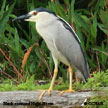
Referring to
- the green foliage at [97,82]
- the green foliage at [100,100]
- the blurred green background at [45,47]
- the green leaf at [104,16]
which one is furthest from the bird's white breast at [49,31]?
the green leaf at [104,16]

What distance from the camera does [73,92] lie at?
5039 mm

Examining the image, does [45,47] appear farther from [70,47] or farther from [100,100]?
[100,100]

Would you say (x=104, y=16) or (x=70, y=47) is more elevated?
(x=104, y=16)

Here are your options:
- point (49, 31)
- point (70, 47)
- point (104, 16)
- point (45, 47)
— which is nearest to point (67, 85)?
point (70, 47)

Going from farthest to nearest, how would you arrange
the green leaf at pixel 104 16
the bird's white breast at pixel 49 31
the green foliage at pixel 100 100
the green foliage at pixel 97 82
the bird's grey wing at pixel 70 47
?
the green leaf at pixel 104 16, the bird's grey wing at pixel 70 47, the bird's white breast at pixel 49 31, the green foliage at pixel 97 82, the green foliage at pixel 100 100

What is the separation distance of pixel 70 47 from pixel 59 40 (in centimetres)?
22

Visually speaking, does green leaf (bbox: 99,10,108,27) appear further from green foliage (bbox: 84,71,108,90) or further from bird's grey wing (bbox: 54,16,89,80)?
green foliage (bbox: 84,71,108,90)

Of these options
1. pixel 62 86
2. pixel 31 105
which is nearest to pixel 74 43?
pixel 62 86

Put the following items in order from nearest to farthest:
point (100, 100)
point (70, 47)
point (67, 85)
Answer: point (100, 100) → point (70, 47) → point (67, 85)

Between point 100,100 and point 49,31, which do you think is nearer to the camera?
point 100,100

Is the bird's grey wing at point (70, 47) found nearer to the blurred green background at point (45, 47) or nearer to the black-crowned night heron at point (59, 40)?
the black-crowned night heron at point (59, 40)

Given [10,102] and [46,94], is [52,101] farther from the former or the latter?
[10,102]

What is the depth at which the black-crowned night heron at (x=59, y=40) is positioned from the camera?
5.16m

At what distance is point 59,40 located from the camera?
17.2 feet
